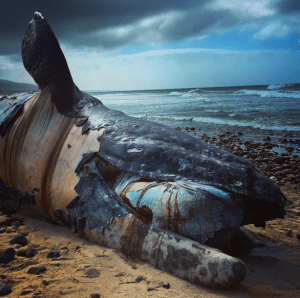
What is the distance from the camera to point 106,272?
195cm

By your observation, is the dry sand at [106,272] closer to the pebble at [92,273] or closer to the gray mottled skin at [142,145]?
the pebble at [92,273]

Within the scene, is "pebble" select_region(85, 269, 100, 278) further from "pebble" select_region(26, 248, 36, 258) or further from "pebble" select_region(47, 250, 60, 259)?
"pebble" select_region(26, 248, 36, 258)

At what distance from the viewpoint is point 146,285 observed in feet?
5.95

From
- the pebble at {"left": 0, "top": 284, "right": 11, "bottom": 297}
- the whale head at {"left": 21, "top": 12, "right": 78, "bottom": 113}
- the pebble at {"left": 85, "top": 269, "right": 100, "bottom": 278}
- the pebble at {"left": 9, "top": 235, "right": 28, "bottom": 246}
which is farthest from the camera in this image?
the whale head at {"left": 21, "top": 12, "right": 78, "bottom": 113}

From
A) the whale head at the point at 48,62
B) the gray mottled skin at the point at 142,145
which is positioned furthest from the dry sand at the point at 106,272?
the whale head at the point at 48,62

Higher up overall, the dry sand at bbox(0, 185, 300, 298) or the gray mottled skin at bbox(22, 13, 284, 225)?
the gray mottled skin at bbox(22, 13, 284, 225)

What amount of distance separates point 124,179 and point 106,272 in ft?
2.48

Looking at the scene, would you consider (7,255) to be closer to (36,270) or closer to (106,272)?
(36,270)

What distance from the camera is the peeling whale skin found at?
2076mm

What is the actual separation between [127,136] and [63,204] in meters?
0.85

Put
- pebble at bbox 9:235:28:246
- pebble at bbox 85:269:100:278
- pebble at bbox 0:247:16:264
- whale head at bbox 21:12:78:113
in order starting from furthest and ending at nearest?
whale head at bbox 21:12:78:113
pebble at bbox 9:235:28:246
pebble at bbox 0:247:16:264
pebble at bbox 85:269:100:278

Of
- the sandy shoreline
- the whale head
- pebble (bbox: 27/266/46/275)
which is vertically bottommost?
the sandy shoreline

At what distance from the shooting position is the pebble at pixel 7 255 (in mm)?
2066

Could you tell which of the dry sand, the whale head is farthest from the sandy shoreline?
the whale head
